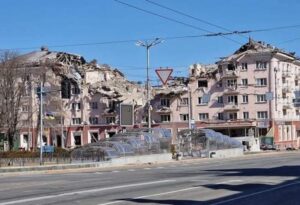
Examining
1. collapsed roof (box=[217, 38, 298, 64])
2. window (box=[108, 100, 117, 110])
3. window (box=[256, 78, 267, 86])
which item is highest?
collapsed roof (box=[217, 38, 298, 64])

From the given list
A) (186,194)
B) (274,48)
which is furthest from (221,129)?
(186,194)

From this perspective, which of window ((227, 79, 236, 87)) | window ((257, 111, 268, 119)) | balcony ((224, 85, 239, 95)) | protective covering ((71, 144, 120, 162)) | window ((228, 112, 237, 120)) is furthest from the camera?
window ((227, 79, 236, 87))

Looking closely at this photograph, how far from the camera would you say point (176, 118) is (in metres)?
114

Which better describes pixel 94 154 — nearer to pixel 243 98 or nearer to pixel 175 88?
pixel 243 98

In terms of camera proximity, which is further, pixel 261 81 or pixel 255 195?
pixel 261 81

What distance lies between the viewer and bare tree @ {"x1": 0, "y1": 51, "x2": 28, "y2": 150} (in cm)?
7881

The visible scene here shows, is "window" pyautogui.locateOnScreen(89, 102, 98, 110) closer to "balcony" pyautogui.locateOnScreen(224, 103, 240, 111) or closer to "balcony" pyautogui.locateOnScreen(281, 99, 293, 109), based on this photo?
"balcony" pyautogui.locateOnScreen(224, 103, 240, 111)

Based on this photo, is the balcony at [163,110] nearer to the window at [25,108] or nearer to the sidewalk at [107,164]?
the window at [25,108]

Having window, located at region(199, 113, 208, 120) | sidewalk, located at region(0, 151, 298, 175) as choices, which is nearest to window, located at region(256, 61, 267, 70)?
window, located at region(199, 113, 208, 120)

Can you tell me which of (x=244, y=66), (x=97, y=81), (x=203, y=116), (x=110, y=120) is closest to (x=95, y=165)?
(x=244, y=66)

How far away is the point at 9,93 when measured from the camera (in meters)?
79.8

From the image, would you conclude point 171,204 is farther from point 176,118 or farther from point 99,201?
point 176,118

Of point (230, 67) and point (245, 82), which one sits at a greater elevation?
point (230, 67)

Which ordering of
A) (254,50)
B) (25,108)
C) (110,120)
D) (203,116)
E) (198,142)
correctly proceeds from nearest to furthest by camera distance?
1. (198,142)
2. (25,108)
3. (254,50)
4. (203,116)
5. (110,120)
